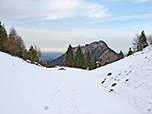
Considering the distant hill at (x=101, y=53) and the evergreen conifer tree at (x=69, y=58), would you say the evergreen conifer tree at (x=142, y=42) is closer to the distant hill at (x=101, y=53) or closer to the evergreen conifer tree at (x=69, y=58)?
the evergreen conifer tree at (x=69, y=58)

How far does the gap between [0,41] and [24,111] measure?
1497 inches

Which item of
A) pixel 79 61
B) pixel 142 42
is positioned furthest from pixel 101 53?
pixel 79 61

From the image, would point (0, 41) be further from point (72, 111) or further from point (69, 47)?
point (72, 111)

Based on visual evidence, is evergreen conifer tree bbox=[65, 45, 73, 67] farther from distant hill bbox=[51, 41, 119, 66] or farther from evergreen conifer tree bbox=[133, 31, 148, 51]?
distant hill bbox=[51, 41, 119, 66]

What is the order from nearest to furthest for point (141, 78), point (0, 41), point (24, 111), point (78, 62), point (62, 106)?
point (24, 111) → point (62, 106) → point (141, 78) → point (0, 41) → point (78, 62)

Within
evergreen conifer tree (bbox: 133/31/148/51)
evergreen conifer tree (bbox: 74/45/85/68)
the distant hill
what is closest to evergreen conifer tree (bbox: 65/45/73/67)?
evergreen conifer tree (bbox: 74/45/85/68)

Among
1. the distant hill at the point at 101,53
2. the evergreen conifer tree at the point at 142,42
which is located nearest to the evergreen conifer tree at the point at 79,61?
the evergreen conifer tree at the point at 142,42

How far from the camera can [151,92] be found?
248 inches

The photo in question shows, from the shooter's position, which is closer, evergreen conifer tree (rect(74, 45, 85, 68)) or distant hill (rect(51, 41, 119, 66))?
evergreen conifer tree (rect(74, 45, 85, 68))

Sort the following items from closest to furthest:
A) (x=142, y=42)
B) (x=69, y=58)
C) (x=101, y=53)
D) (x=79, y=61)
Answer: (x=142, y=42)
(x=79, y=61)
(x=69, y=58)
(x=101, y=53)

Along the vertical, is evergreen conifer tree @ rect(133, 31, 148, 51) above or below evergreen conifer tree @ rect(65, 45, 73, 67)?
above

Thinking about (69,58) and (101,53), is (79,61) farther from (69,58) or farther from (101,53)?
(101,53)

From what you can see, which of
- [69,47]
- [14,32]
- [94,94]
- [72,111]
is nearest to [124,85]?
[94,94]

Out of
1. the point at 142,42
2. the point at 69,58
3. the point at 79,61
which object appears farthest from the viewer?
the point at 69,58
